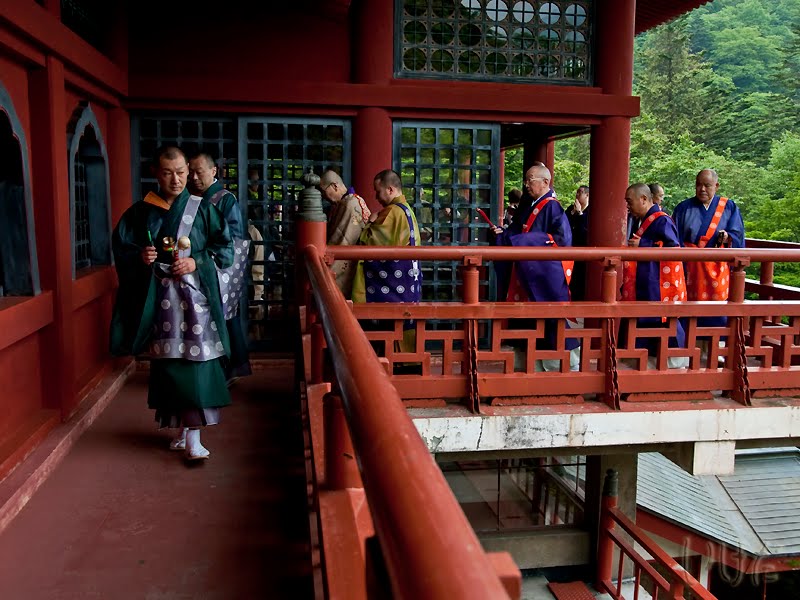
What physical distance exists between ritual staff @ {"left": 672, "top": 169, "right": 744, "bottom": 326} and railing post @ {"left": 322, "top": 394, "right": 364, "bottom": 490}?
15.7 ft

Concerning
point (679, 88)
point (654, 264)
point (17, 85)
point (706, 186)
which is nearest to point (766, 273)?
point (706, 186)

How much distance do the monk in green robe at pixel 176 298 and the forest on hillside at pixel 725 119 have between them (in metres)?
20.0

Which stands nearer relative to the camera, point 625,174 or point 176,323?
point 176,323

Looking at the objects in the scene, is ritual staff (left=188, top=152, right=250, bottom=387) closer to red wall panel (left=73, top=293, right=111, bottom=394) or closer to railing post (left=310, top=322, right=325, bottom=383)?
red wall panel (left=73, top=293, right=111, bottom=394)

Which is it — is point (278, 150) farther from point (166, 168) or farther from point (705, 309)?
point (705, 309)

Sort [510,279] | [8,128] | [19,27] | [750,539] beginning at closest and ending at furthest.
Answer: [19,27] → [8,128] → [510,279] → [750,539]

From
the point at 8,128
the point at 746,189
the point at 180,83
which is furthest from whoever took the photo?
the point at 746,189

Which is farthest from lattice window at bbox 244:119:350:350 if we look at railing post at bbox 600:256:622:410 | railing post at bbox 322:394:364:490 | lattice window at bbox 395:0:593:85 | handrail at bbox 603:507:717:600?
railing post at bbox 322:394:364:490

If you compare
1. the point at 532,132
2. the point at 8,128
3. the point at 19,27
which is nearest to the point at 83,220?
the point at 8,128

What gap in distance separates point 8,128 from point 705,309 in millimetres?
4134

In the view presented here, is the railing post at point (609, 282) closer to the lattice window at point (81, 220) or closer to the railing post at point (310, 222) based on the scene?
the railing post at point (310, 222)

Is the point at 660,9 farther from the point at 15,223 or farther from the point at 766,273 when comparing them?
the point at 15,223

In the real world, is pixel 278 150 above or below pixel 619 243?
above

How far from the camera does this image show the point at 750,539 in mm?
9758
